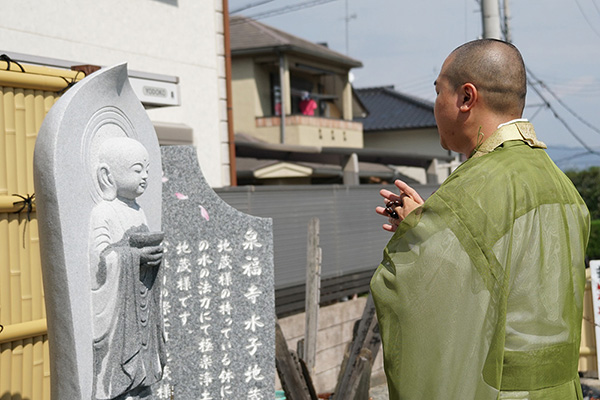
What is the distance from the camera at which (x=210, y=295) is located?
5.30m

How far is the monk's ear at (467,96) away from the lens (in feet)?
7.04

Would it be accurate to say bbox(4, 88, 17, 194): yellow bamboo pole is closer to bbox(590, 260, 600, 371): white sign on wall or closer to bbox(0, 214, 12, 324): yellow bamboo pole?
bbox(0, 214, 12, 324): yellow bamboo pole

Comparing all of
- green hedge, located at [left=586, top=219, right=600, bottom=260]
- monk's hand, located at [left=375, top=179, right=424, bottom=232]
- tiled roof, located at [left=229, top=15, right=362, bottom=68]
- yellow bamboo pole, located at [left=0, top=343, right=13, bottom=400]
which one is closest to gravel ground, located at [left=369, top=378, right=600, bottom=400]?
yellow bamboo pole, located at [left=0, top=343, right=13, bottom=400]

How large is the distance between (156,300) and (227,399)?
1.55m

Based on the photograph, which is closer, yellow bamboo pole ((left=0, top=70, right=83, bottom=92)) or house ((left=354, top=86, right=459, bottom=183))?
yellow bamboo pole ((left=0, top=70, right=83, bottom=92))

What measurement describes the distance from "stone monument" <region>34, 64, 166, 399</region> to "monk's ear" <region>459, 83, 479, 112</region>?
6.28ft

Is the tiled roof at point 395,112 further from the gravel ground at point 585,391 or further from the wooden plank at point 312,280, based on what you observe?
the wooden plank at point 312,280

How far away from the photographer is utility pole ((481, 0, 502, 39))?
21.5ft

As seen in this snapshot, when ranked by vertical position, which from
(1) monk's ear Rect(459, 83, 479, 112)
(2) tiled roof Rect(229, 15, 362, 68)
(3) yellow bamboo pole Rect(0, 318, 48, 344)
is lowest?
(3) yellow bamboo pole Rect(0, 318, 48, 344)

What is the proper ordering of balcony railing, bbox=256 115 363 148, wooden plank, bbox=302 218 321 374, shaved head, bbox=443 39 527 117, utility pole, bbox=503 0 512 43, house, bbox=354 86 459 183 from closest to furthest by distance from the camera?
shaved head, bbox=443 39 527 117 → wooden plank, bbox=302 218 321 374 → utility pole, bbox=503 0 512 43 → balcony railing, bbox=256 115 363 148 → house, bbox=354 86 459 183

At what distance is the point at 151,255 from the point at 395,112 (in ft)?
Result: 85.2

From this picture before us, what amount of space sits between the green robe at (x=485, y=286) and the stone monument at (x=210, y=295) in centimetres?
331

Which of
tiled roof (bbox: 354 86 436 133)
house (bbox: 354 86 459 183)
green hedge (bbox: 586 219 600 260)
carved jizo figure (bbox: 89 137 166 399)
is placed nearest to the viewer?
carved jizo figure (bbox: 89 137 166 399)

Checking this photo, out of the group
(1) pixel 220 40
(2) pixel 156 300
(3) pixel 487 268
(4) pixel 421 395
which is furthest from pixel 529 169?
(1) pixel 220 40
